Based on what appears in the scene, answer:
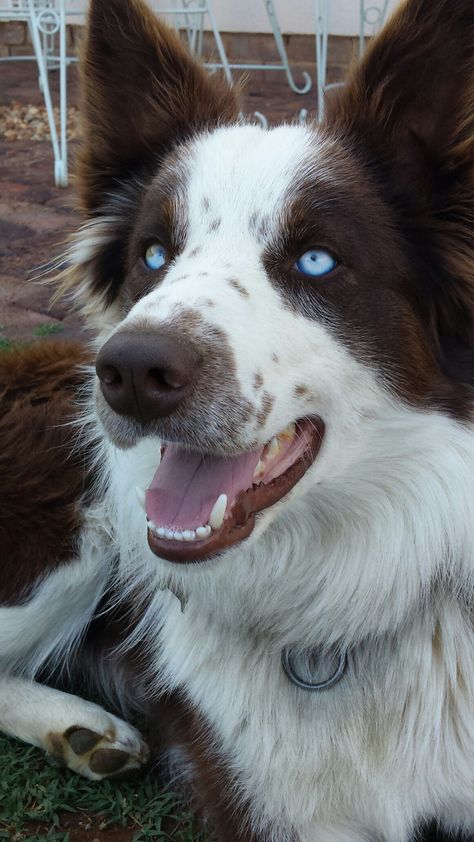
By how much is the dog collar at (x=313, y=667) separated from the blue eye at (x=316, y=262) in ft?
3.52

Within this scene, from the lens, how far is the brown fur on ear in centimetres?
256

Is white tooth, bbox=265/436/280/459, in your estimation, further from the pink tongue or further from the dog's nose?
the dog's nose

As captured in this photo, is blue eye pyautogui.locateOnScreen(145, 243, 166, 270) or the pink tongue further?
blue eye pyautogui.locateOnScreen(145, 243, 166, 270)

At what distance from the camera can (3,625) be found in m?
3.58

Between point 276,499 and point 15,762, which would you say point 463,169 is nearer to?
point 276,499

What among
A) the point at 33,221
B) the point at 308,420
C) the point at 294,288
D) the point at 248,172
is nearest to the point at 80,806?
the point at 308,420

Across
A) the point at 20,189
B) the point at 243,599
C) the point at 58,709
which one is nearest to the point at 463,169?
the point at 243,599

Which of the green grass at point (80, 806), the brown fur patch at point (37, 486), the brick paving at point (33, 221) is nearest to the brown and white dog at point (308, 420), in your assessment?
the green grass at point (80, 806)

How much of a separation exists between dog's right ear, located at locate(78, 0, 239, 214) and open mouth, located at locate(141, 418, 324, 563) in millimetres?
1147

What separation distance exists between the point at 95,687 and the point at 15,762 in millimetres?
489

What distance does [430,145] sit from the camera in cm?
266

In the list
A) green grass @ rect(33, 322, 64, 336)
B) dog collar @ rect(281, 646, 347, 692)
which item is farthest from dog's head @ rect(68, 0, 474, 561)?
green grass @ rect(33, 322, 64, 336)

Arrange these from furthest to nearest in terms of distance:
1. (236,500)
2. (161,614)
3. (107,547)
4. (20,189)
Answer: (20,189), (107,547), (161,614), (236,500)

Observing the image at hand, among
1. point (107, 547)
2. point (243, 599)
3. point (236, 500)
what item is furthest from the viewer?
point (107, 547)
